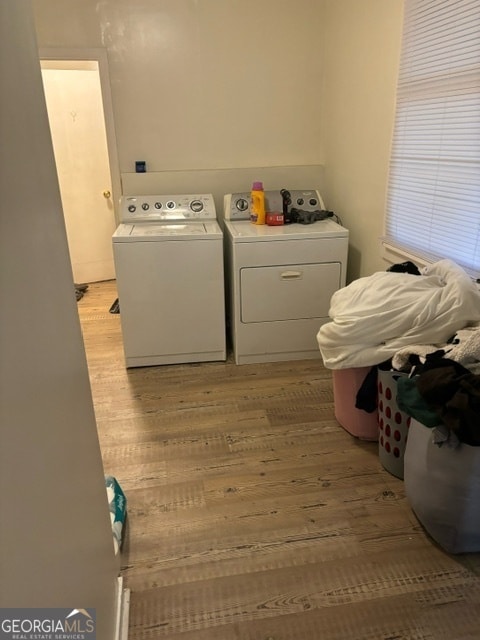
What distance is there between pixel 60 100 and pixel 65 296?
12.5 feet

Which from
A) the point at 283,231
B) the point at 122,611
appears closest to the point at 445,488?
the point at 122,611

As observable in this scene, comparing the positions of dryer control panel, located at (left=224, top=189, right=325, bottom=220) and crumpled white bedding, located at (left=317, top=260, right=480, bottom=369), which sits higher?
dryer control panel, located at (left=224, top=189, right=325, bottom=220)

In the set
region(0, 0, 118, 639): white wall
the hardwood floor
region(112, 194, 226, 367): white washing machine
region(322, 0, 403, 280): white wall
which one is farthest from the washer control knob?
region(0, 0, 118, 639): white wall

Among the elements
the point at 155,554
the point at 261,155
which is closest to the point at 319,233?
the point at 261,155

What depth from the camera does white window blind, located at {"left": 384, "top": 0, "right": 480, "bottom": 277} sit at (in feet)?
6.23

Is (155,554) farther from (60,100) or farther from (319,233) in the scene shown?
(60,100)

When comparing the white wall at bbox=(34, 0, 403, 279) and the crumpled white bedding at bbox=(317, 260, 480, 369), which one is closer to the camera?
the crumpled white bedding at bbox=(317, 260, 480, 369)

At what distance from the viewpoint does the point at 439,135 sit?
2102 mm

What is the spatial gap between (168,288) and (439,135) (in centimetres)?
162

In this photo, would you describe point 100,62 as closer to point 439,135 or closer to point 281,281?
point 281,281

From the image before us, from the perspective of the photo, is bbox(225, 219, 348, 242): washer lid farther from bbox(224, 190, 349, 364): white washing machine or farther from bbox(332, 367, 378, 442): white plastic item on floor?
bbox(332, 367, 378, 442): white plastic item on floor

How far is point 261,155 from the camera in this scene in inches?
Result: 134

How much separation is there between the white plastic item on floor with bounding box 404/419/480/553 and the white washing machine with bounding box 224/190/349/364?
135cm

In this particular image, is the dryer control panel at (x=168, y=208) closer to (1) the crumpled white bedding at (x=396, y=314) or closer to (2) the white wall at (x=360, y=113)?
(2) the white wall at (x=360, y=113)
